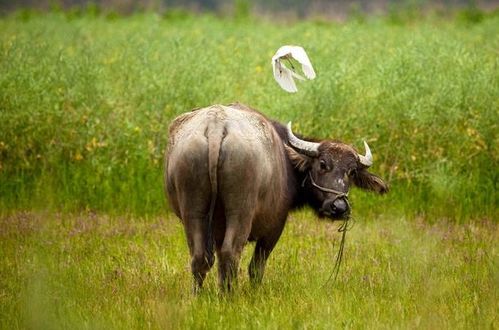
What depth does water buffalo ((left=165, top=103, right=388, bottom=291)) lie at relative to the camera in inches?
249

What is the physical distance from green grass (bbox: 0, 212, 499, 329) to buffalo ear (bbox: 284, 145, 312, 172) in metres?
0.93

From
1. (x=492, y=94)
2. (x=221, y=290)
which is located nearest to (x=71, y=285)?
(x=221, y=290)

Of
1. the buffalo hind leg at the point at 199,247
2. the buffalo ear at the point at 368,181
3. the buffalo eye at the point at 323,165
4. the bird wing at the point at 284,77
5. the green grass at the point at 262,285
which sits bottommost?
the green grass at the point at 262,285

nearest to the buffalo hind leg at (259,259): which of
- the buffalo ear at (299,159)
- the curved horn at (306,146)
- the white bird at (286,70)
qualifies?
the buffalo ear at (299,159)

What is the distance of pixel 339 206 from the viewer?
740 centimetres

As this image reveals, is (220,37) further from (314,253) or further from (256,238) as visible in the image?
(256,238)

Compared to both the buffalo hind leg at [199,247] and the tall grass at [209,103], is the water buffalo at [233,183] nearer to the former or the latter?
the buffalo hind leg at [199,247]

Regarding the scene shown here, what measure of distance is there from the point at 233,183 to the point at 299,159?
138 cm

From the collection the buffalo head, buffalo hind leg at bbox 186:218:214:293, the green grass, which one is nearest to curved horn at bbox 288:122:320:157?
the buffalo head

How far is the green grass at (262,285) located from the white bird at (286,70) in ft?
5.18

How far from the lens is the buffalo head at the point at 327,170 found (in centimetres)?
748

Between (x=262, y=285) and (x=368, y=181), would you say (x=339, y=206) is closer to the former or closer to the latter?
(x=368, y=181)

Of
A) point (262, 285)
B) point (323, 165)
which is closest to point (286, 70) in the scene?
point (323, 165)

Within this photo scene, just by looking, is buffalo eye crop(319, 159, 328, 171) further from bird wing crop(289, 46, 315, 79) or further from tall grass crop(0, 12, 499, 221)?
tall grass crop(0, 12, 499, 221)
